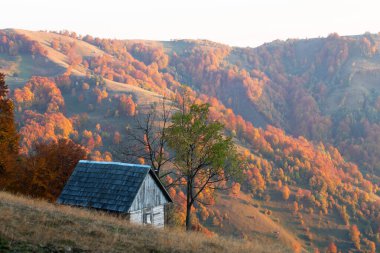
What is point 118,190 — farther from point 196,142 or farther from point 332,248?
point 332,248

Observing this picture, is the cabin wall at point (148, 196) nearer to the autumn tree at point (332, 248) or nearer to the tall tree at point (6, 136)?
the tall tree at point (6, 136)

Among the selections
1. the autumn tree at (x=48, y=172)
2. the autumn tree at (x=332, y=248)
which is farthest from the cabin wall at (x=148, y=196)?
the autumn tree at (x=332, y=248)

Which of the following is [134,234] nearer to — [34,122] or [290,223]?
[290,223]

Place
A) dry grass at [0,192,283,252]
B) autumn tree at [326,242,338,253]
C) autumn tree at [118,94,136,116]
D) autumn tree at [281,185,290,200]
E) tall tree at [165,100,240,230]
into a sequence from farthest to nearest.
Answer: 1. autumn tree at [118,94,136,116]
2. autumn tree at [281,185,290,200]
3. autumn tree at [326,242,338,253]
4. tall tree at [165,100,240,230]
5. dry grass at [0,192,283,252]

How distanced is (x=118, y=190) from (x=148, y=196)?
2.41m

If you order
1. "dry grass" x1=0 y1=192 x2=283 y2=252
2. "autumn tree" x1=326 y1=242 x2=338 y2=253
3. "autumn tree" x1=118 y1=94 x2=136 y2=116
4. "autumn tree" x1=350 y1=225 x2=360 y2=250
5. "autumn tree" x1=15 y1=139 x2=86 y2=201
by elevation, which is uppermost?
"dry grass" x1=0 y1=192 x2=283 y2=252

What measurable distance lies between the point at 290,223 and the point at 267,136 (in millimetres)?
67096

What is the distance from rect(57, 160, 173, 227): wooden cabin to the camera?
25.1 m

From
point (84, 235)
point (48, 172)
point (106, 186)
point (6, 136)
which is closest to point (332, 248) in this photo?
point (48, 172)

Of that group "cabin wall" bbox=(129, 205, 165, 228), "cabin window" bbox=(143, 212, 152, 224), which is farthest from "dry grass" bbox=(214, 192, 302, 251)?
"cabin window" bbox=(143, 212, 152, 224)

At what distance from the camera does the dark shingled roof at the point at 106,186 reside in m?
25.1

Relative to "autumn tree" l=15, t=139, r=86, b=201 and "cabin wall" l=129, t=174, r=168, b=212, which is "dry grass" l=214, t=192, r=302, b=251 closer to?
"autumn tree" l=15, t=139, r=86, b=201

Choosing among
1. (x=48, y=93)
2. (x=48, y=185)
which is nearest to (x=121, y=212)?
(x=48, y=185)

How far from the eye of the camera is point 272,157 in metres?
167
